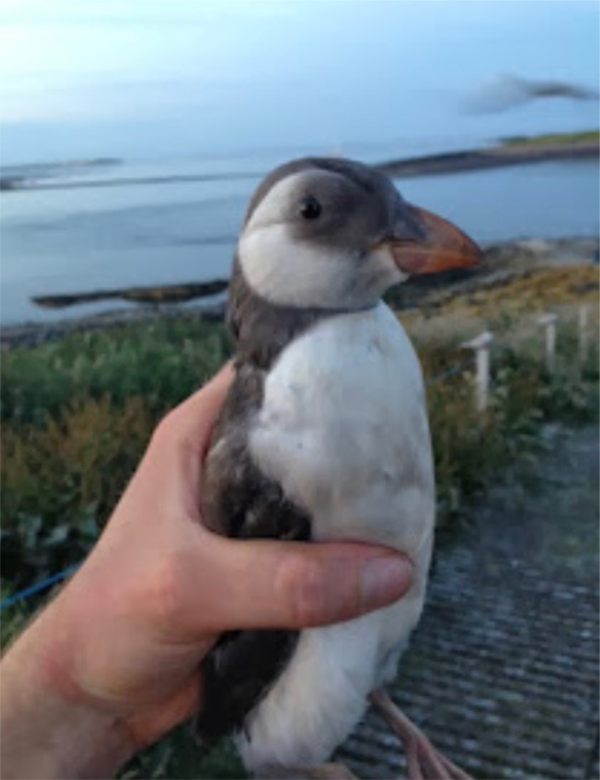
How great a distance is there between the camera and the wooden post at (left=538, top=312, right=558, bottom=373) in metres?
2.73

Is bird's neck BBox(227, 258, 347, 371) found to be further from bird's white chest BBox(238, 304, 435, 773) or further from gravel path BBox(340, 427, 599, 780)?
gravel path BBox(340, 427, 599, 780)

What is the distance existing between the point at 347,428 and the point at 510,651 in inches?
48.0

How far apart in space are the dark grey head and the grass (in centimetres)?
96

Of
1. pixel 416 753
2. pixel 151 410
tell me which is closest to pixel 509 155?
pixel 151 410

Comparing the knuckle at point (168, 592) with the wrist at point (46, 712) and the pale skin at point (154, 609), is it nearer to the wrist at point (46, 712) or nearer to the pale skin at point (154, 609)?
the pale skin at point (154, 609)

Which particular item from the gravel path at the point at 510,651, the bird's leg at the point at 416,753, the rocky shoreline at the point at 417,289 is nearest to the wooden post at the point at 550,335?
the rocky shoreline at the point at 417,289

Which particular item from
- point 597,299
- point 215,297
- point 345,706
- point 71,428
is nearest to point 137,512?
point 345,706

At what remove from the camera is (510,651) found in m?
1.84

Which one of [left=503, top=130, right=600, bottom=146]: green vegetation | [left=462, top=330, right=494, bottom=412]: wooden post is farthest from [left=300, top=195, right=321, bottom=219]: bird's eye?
[left=462, top=330, right=494, bottom=412]: wooden post

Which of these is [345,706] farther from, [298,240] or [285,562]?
[298,240]

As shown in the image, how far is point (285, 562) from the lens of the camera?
762mm

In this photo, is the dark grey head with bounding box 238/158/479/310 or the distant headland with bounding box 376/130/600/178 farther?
the distant headland with bounding box 376/130/600/178

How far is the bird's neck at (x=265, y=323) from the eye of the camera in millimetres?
768

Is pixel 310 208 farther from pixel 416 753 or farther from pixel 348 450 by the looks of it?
pixel 416 753
